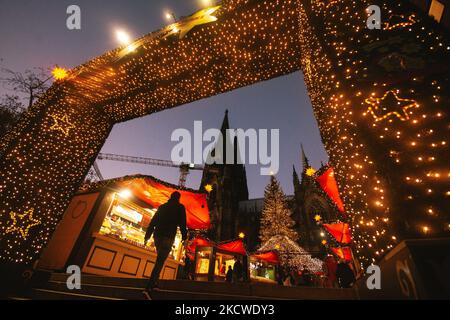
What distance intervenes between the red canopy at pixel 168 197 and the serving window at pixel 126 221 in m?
0.59

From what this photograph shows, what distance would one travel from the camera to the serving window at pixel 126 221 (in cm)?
849

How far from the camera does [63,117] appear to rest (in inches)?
260

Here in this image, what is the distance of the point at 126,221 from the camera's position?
9.50 metres

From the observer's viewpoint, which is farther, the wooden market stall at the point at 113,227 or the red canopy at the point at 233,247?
the red canopy at the point at 233,247

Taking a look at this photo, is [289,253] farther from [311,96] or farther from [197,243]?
[311,96]

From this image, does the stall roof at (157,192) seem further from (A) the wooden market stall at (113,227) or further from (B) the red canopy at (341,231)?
(B) the red canopy at (341,231)

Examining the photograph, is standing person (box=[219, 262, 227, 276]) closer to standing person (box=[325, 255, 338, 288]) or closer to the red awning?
the red awning

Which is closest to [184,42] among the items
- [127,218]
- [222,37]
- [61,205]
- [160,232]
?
[222,37]

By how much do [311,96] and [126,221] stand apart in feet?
29.5

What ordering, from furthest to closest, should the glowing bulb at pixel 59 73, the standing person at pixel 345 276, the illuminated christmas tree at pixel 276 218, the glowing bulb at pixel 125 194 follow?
1. the illuminated christmas tree at pixel 276 218
2. the glowing bulb at pixel 125 194
3. the standing person at pixel 345 276
4. the glowing bulb at pixel 59 73

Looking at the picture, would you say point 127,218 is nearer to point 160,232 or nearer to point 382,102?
point 160,232

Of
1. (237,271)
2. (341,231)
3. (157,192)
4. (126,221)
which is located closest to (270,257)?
(237,271)

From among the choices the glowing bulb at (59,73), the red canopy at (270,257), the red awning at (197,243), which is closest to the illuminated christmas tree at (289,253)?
the red canopy at (270,257)

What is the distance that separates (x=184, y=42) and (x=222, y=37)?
103cm
